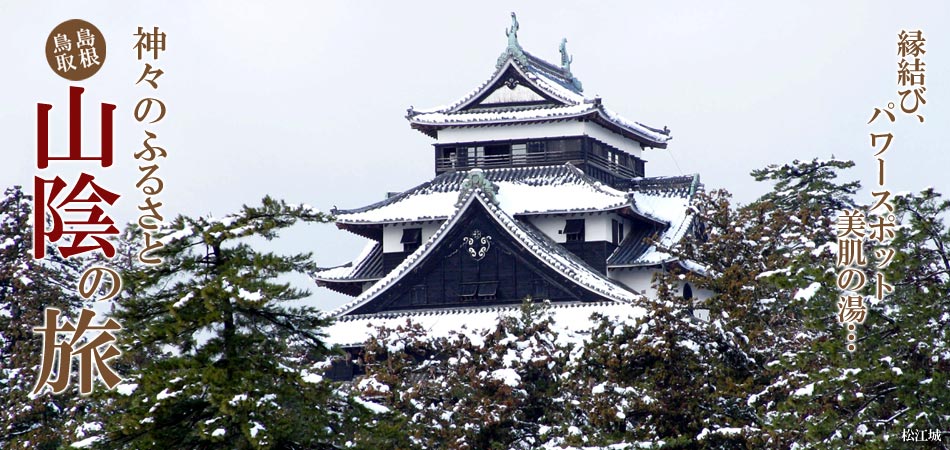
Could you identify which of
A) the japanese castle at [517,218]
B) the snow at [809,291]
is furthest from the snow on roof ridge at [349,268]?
the snow at [809,291]

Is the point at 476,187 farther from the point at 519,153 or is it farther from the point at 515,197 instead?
the point at 519,153

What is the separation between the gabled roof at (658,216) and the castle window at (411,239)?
18.6 ft

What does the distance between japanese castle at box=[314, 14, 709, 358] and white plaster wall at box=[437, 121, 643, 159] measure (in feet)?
0.10

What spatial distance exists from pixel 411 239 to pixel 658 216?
728 cm

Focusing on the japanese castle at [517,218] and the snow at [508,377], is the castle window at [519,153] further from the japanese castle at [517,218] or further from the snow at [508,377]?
the snow at [508,377]

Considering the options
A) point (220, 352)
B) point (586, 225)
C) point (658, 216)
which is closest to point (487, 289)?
point (586, 225)

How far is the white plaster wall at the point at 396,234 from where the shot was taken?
4559 centimetres

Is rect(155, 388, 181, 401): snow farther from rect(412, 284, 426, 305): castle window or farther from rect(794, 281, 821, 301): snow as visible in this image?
rect(412, 284, 426, 305): castle window

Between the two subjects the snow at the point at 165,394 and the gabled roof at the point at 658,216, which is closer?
the snow at the point at 165,394

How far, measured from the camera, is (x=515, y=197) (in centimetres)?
4503

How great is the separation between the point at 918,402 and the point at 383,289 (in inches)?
964

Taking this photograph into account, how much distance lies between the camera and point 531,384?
2719cm

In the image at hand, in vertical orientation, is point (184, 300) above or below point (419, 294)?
above

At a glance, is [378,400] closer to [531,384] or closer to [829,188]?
[531,384]
